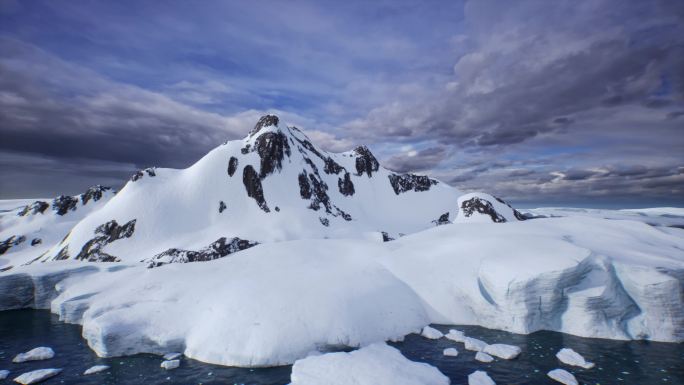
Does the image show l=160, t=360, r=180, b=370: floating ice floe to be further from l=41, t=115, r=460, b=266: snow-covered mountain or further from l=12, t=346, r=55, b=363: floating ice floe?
l=41, t=115, r=460, b=266: snow-covered mountain

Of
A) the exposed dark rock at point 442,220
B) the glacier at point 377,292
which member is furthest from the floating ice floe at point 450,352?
the exposed dark rock at point 442,220

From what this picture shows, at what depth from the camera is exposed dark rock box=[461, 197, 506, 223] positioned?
9994cm

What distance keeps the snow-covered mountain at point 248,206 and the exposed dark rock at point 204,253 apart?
23 cm

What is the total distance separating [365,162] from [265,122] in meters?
55.6

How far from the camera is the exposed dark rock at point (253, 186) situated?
331ft

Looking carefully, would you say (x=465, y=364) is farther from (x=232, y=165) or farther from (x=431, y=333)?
(x=232, y=165)

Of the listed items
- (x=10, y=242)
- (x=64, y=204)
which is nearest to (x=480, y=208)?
(x=10, y=242)

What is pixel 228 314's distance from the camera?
78.1ft

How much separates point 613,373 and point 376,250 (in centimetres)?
2224

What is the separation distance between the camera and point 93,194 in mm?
131625

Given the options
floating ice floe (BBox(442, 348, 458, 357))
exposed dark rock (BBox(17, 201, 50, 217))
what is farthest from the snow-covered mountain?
exposed dark rock (BBox(17, 201, 50, 217))

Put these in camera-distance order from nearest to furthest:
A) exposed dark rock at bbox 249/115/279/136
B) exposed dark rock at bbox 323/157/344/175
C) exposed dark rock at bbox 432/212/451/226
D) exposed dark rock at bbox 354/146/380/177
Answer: exposed dark rock at bbox 249/115/279/136 → exposed dark rock at bbox 432/212/451/226 → exposed dark rock at bbox 323/157/344/175 → exposed dark rock at bbox 354/146/380/177

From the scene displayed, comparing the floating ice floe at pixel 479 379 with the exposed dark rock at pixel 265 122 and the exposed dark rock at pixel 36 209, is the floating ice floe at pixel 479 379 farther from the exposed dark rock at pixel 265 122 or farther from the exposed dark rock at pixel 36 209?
the exposed dark rock at pixel 36 209

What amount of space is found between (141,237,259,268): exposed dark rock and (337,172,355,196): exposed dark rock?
60.6m
